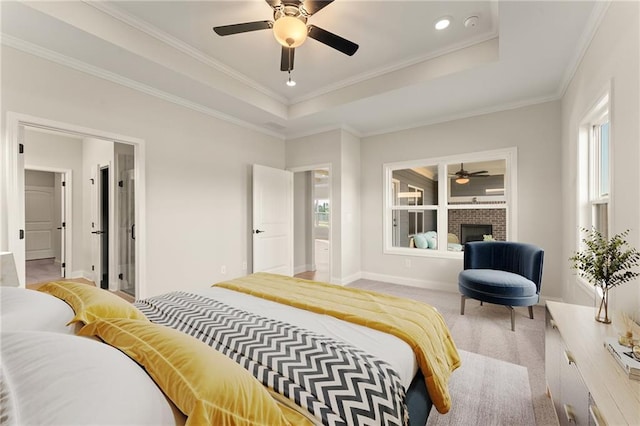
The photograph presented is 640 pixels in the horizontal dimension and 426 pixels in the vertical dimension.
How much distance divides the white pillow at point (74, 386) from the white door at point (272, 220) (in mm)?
3629

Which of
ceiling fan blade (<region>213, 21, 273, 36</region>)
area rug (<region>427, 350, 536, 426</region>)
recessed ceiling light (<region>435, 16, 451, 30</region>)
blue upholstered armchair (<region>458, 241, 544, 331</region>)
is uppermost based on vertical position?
recessed ceiling light (<region>435, 16, 451, 30</region>)


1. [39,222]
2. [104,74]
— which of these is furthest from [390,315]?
[39,222]

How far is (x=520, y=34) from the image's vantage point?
233 centimetres

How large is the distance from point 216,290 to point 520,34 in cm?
327

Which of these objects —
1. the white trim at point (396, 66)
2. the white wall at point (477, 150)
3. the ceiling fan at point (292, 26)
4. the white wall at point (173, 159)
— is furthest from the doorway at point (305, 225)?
the ceiling fan at point (292, 26)

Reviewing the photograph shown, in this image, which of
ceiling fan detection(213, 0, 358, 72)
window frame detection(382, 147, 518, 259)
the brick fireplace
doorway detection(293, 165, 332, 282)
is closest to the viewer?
ceiling fan detection(213, 0, 358, 72)

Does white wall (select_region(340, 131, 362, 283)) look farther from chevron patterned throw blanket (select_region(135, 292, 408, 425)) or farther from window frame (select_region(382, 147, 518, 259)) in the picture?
chevron patterned throw blanket (select_region(135, 292, 408, 425))

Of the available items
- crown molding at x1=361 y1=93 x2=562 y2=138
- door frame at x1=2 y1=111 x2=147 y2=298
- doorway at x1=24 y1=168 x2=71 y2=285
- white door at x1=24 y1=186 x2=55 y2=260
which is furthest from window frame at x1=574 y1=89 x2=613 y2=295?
white door at x1=24 y1=186 x2=55 y2=260

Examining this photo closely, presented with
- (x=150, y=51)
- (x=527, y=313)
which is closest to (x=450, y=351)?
(x=527, y=313)

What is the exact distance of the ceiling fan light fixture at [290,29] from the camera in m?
2.09

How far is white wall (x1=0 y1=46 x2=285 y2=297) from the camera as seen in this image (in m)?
2.55

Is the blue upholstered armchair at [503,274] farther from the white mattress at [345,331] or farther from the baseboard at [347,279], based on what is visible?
the white mattress at [345,331]

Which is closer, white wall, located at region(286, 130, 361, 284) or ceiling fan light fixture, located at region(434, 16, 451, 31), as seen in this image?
ceiling fan light fixture, located at region(434, 16, 451, 31)

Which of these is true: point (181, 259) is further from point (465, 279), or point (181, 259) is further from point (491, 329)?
point (491, 329)
